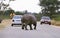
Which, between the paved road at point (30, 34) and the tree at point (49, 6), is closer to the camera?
the paved road at point (30, 34)

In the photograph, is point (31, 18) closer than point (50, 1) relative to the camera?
Yes

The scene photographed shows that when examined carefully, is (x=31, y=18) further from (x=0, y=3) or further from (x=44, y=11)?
(x=44, y=11)

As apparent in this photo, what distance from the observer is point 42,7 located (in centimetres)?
10406

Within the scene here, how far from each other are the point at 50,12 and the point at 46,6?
3041 millimetres

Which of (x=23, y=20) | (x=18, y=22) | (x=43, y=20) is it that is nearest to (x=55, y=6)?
(x=43, y=20)

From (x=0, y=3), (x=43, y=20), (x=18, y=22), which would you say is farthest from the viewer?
(x=0, y=3)

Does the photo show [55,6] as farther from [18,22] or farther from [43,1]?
[18,22]

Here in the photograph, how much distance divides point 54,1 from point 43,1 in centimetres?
425

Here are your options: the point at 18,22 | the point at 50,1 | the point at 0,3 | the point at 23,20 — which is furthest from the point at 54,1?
the point at 23,20

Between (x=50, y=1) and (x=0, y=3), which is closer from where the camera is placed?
(x=0, y=3)

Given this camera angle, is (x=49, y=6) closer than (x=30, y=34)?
No

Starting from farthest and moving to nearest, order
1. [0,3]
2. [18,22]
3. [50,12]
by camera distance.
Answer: [50,12], [0,3], [18,22]

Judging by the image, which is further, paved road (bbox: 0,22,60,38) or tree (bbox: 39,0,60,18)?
tree (bbox: 39,0,60,18)

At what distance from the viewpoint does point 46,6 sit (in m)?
102
